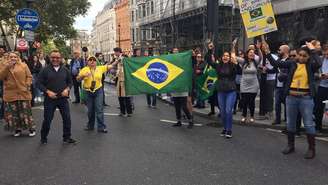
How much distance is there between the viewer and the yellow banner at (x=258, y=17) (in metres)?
8.37

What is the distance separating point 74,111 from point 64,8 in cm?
2216

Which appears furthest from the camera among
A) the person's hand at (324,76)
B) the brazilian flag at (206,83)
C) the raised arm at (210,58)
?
the brazilian flag at (206,83)

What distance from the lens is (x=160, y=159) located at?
6.68 m

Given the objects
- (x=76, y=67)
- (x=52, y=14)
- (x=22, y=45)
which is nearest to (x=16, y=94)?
(x=76, y=67)

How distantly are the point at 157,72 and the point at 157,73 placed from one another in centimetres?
2

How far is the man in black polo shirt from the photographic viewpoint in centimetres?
784

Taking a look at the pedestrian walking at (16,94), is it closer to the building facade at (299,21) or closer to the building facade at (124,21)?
the building facade at (299,21)

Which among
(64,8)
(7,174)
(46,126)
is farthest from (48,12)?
(7,174)

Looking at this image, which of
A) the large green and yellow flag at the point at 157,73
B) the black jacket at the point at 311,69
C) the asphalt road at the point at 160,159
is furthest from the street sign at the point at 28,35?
the black jacket at the point at 311,69

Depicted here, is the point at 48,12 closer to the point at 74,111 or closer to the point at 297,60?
the point at 74,111

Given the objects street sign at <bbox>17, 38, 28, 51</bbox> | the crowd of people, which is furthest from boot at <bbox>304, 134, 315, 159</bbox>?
street sign at <bbox>17, 38, 28, 51</bbox>

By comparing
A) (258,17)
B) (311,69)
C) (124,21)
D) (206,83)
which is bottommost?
(206,83)

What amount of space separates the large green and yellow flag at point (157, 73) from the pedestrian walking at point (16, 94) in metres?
2.35

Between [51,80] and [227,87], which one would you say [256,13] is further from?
[51,80]
